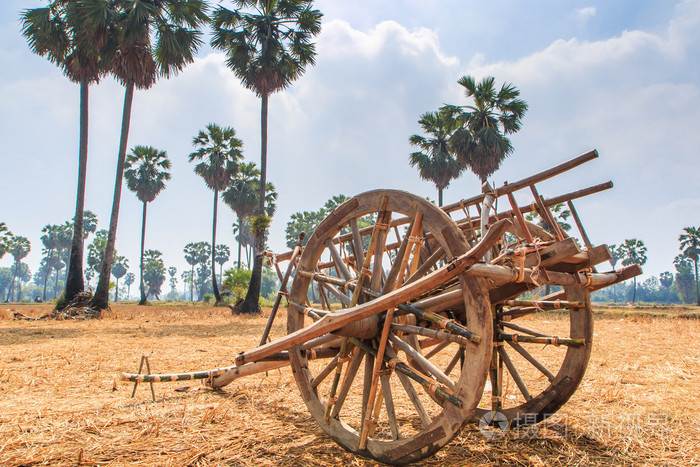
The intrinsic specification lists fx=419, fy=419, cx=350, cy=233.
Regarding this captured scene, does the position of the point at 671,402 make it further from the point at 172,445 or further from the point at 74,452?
the point at 74,452

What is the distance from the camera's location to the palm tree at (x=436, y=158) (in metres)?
27.9

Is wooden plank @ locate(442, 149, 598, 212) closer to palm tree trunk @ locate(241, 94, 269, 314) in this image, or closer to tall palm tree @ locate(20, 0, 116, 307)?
palm tree trunk @ locate(241, 94, 269, 314)

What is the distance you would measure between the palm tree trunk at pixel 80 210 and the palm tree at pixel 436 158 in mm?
18764

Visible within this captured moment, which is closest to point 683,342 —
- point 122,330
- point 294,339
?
point 294,339

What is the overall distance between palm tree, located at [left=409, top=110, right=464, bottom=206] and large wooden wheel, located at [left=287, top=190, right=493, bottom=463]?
24812 millimetres

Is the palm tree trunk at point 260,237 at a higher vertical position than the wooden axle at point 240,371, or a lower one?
higher

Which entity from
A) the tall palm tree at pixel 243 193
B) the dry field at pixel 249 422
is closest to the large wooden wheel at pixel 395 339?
the dry field at pixel 249 422

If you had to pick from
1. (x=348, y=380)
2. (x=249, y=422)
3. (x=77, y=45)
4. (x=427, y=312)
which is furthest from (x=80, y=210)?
(x=427, y=312)

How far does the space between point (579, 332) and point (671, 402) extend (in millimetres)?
1866

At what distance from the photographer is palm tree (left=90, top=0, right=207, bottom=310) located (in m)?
16.4

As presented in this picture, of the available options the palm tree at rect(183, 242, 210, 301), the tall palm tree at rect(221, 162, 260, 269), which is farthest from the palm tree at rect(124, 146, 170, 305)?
the palm tree at rect(183, 242, 210, 301)

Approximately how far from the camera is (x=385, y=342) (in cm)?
301

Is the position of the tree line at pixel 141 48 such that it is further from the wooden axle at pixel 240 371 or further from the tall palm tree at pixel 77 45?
the wooden axle at pixel 240 371

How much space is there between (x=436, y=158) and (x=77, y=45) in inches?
799
